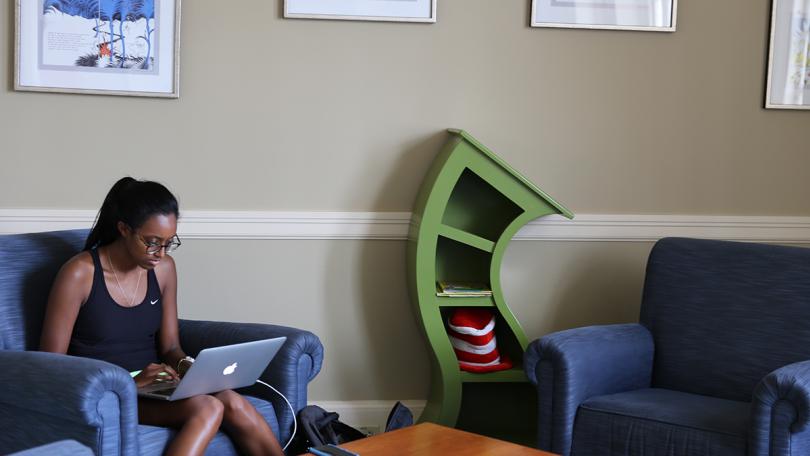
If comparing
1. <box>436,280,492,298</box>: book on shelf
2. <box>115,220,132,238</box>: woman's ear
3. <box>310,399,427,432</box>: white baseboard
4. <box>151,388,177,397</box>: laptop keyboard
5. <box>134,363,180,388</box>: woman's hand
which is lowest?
<box>310,399,427,432</box>: white baseboard

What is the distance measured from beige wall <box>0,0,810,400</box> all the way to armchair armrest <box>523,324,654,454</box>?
0.62m

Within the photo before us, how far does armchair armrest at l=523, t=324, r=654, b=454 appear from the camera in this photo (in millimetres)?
2648

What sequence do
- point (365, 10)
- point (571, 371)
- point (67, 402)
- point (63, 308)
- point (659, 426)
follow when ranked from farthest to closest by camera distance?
point (365, 10), point (571, 371), point (659, 426), point (63, 308), point (67, 402)

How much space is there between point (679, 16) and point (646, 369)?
1.33 m

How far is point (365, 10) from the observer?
10.7 ft

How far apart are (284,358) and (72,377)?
666mm

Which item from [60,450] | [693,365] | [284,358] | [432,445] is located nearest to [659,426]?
[693,365]

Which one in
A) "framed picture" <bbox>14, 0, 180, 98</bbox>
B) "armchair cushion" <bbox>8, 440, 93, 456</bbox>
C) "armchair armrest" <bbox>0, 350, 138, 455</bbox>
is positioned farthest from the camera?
"framed picture" <bbox>14, 0, 180, 98</bbox>

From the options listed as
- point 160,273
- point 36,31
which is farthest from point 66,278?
point 36,31

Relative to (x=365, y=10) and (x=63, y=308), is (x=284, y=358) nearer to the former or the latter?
(x=63, y=308)

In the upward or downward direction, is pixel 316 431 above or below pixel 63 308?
below

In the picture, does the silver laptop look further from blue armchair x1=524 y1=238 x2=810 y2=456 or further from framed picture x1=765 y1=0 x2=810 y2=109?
framed picture x1=765 y1=0 x2=810 y2=109

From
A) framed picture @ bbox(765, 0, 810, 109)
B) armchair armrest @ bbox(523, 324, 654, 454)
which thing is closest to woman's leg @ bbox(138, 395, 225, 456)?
armchair armrest @ bbox(523, 324, 654, 454)

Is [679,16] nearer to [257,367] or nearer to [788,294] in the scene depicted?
[788,294]
